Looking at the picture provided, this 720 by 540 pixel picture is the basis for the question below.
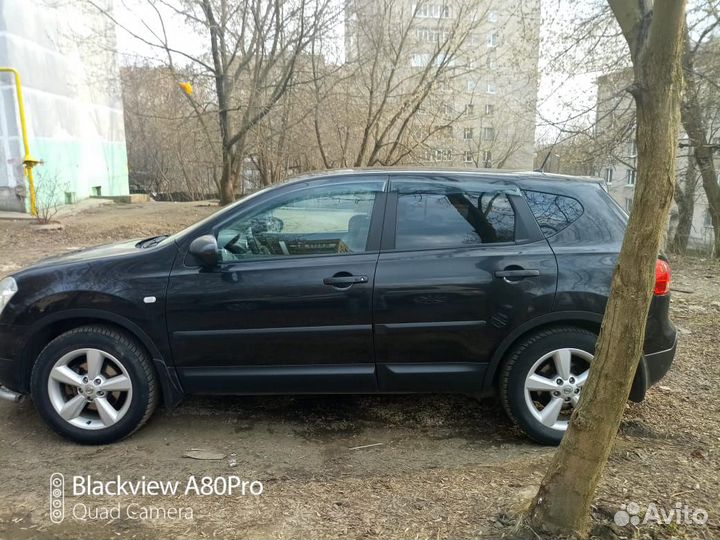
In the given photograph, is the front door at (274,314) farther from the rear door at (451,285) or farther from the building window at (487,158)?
the building window at (487,158)

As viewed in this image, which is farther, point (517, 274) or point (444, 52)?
point (444, 52)

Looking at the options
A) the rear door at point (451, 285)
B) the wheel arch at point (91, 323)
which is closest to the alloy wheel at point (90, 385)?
the wheel arch at point (91, 323)

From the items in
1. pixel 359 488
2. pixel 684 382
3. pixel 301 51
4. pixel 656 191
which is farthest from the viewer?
pixel 301 51

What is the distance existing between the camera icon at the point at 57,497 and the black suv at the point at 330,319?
40 cm

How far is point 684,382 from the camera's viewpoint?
436 centimetres

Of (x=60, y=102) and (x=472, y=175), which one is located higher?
(x=60, y=102)

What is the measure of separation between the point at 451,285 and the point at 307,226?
1059 mm

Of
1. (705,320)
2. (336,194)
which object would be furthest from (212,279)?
(705,320)

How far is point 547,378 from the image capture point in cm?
349

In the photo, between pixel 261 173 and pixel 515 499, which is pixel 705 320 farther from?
pixel 261 173

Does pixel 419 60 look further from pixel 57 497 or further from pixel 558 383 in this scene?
pixel 57 497

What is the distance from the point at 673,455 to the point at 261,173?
830 inches

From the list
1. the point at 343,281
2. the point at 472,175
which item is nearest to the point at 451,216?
the point at 472,175

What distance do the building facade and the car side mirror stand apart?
11671 mm
